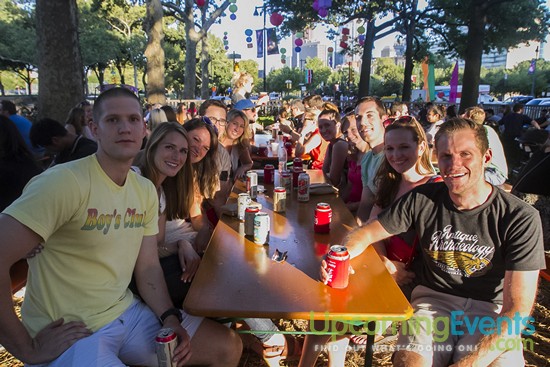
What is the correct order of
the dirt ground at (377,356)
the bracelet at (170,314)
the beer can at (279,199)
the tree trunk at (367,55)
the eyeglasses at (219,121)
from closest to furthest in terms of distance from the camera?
1. the bracelet at (170,314)
2. the dirt ground at (377,356)
3. the beer can at (279,199)
4. the eyeglasses at (219,121)
5. the tree trunk at (367,55)

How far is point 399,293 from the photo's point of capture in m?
1.66

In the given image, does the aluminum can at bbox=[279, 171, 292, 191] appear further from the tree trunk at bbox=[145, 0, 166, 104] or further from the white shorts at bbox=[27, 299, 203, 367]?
the tree trunk at bbox=[145, 0, 166, 104]

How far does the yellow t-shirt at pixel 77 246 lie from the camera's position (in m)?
1.49

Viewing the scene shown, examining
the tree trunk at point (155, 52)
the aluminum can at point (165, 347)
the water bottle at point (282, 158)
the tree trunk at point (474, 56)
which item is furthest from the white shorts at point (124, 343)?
the tree trunk at point (474, 56)

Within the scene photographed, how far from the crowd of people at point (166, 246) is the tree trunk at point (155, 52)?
913 centimetres

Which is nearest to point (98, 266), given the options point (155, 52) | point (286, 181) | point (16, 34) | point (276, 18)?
point (286, 181)

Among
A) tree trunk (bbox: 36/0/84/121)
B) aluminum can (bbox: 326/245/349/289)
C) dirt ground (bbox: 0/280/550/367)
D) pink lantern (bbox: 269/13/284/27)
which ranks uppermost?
pink lantern (bbox: 269/13/284/27)

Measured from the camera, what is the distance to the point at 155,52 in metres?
11.3

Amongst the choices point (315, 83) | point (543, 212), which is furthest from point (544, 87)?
point (543, 212)

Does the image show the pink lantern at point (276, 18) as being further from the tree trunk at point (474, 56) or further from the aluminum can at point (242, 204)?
the aluminum can at point (242, 204)

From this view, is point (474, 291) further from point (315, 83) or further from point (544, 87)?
point (315, 83)

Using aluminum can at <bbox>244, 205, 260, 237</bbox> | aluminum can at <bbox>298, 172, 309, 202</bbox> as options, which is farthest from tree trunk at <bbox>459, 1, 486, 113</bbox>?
aluminum can at <bbox>244, 205, 260, 237</bbox>

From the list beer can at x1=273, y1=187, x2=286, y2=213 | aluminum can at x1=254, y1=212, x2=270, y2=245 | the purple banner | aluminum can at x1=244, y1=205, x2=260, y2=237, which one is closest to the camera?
aluminum can at x1=254, y1=212, x2=270, y2=245

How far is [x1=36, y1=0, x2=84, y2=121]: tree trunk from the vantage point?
5.64m
